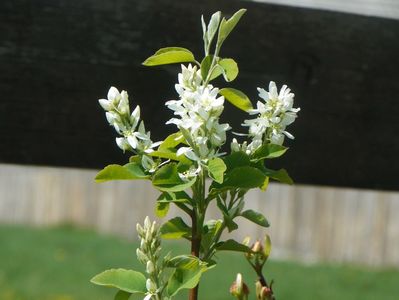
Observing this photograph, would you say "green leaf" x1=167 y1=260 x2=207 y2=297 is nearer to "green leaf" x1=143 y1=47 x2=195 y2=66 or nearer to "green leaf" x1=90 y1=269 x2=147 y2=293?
"green leaf" x1=90 y1=269 x2=147 y2=293

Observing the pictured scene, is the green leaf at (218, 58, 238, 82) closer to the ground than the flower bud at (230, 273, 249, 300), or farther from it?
farther from it

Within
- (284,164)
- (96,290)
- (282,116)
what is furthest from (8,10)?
(96,290)

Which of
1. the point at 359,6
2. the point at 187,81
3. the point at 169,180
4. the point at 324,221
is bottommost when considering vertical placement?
the point at 324,221

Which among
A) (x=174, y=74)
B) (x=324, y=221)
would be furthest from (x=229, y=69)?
(x=324, y=221)

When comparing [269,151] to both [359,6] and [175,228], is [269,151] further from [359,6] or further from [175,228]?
[359,6]

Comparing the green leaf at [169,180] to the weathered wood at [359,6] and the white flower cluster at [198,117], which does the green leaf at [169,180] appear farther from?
the weathered wood at [359,6]

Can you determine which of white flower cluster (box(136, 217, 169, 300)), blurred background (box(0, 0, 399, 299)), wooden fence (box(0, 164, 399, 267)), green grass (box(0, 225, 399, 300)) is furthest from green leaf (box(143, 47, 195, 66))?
wooden fence (box(0, 164, 399, 267))

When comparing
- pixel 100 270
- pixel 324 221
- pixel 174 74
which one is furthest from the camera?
pixel 324 221
